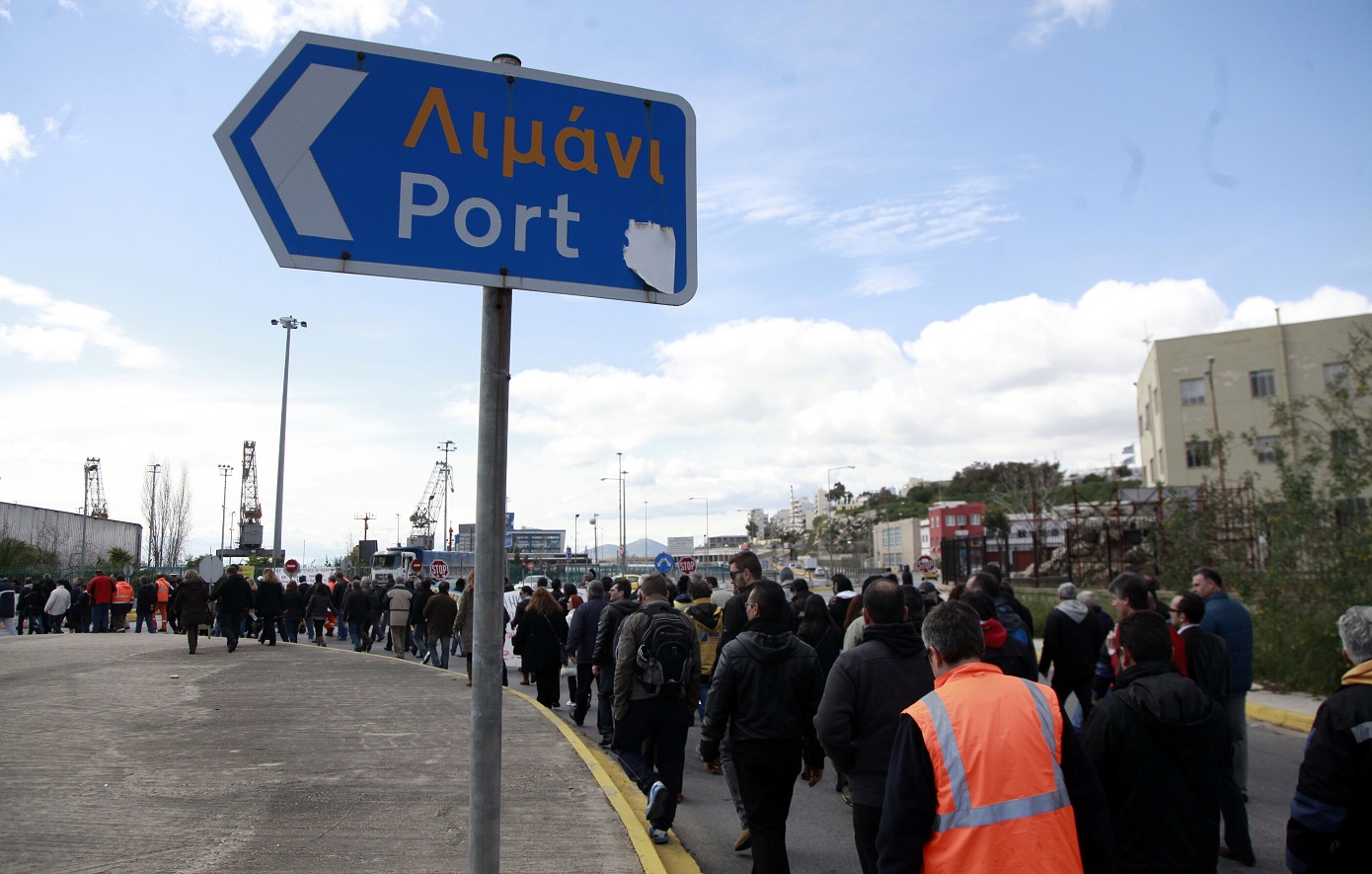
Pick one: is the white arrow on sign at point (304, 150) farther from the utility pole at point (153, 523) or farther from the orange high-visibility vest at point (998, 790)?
the utility pole at point (153, 523)

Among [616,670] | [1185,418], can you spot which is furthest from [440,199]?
[1185,418]

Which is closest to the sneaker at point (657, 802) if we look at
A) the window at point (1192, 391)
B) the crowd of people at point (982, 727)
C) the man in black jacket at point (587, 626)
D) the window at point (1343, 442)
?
the crowd of people at point (982, 727)

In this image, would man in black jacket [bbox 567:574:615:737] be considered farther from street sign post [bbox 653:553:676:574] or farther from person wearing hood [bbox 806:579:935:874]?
street sign post [bbox 653:553:676:574]

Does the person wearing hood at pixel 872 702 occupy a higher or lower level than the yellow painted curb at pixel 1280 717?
higher

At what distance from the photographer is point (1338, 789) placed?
138 inches

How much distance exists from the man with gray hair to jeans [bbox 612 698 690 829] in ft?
12.7

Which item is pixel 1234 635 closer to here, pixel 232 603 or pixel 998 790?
pixel 998 790

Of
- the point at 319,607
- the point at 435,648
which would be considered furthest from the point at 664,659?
the point at 319,607

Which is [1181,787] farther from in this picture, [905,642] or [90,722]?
[90,722]

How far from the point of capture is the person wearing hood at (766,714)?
502 cm

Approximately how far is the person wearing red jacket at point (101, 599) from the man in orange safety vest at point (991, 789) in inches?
1038

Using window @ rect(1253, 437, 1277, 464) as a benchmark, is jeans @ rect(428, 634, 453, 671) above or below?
below

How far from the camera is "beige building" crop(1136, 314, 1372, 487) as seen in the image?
4456 centimetres

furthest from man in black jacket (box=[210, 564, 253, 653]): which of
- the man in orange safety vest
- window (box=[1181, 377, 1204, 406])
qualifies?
window (box=[1181, 377, 1204, 406])
